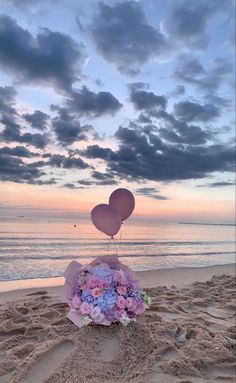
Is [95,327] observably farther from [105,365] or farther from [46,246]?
[46,246]

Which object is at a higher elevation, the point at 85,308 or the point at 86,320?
the point at 85,308

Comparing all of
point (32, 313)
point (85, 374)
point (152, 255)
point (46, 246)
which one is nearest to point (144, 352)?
point (85, 374)

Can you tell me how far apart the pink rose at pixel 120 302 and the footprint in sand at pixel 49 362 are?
74 centimetres

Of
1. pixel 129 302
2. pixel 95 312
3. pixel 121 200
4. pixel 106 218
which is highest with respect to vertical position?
pixel 121 200

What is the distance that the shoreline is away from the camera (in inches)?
318

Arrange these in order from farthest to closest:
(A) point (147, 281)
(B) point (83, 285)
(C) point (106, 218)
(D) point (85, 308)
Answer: (A) point (147, 281) → (C) point (106, 218) → (B) point (83, 285) → (D) point (85, 308)

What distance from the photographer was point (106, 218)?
534 cm

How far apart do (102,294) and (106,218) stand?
0.99 m

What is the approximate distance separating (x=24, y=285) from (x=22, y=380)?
18.0 ft

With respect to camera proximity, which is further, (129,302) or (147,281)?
(147,281)

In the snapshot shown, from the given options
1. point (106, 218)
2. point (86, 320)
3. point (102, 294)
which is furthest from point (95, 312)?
point (106, 218)

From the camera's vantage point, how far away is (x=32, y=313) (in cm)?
603

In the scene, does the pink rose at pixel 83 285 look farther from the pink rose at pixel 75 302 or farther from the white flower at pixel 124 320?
the white flower at pixel 124 320

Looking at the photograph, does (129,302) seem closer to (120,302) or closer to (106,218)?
(120,302)
